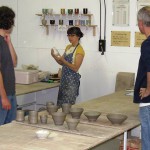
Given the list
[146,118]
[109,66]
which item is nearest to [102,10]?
[109,66]

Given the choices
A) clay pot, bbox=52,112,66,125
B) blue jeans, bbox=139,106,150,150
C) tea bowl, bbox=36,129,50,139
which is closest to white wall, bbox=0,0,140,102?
blue jeans, bbox=139,106,150,150

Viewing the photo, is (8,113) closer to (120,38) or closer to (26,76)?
(26,76)

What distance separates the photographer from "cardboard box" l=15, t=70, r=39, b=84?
17.3 ft

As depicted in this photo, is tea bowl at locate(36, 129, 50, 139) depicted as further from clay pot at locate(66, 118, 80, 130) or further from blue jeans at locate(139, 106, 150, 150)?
blue jeans at locate(139, 106, 150, 150)

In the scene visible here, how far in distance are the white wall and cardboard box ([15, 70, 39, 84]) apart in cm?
60

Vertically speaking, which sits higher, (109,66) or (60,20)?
(60,20)

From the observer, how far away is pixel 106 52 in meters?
5.51

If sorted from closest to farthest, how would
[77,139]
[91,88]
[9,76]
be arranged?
1. [77,139]
2. [9,76]
3. [91,88]

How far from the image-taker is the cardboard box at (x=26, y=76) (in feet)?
17.3

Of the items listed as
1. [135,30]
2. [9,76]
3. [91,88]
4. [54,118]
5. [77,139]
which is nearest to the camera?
[77,139]

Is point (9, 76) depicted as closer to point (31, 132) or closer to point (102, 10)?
point (31, 132)

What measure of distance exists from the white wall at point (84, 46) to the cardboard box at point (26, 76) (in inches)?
23.4

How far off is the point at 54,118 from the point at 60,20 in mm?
3008

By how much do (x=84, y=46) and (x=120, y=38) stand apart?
1.85 feet
